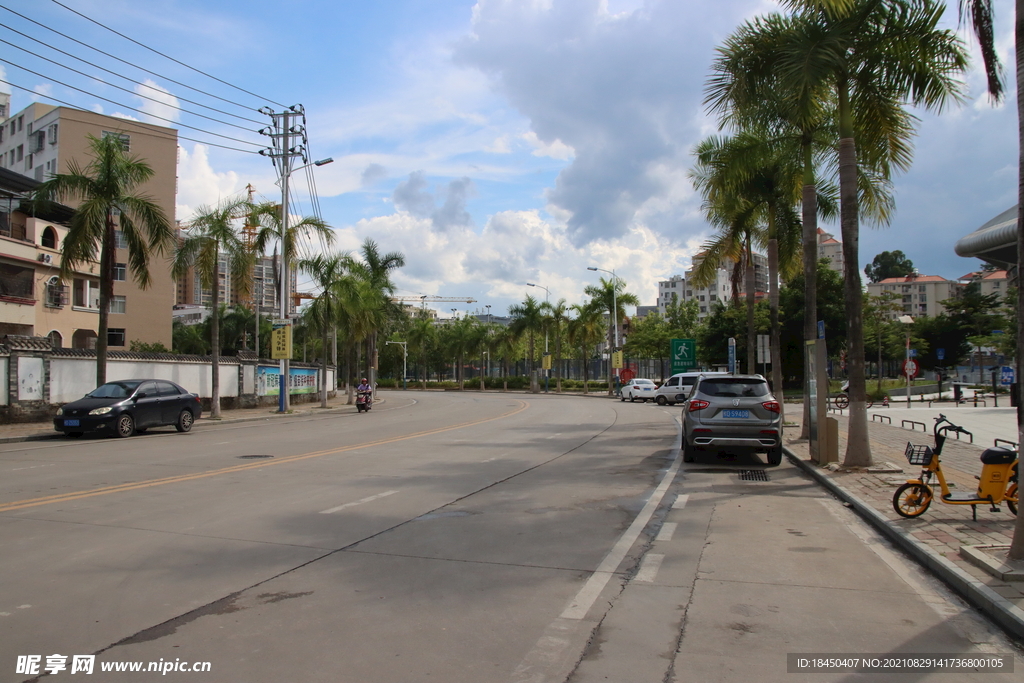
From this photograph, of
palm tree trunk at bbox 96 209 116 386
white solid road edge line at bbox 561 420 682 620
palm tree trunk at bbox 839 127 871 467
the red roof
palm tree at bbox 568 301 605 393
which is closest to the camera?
white solid road edge line at bbox 561 420 682 620

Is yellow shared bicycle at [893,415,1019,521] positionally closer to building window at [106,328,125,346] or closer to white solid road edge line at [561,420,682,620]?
white solid road edge line at [561,420,682,620]

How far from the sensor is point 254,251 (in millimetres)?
30844

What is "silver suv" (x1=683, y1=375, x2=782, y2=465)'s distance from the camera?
13.3m

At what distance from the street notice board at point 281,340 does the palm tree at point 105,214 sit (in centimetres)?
942

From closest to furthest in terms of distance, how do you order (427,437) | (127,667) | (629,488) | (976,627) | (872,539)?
(127,667) → (976,627) → (872,539) → (629,488) → (427,437)

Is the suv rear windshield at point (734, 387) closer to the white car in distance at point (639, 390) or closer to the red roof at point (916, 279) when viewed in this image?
the white car in distance at point (639, 390)

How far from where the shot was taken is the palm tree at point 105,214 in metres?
21.8

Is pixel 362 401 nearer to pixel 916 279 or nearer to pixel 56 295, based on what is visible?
pixel 56 295

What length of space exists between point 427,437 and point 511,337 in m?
49.9

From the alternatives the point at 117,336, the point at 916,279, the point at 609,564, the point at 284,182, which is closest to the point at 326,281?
the point at 284,182

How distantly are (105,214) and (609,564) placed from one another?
69.9ft

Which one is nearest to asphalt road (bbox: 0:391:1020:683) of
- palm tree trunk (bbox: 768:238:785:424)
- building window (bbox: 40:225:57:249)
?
palm tree trunk (bbox: 768:238:785:424)

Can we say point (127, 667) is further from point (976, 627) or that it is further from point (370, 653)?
point (976, 627)

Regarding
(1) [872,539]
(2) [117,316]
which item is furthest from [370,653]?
(2) [117,316]
